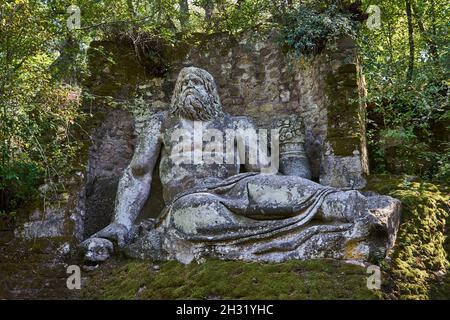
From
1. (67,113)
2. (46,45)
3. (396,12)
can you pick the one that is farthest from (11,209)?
(396,12)

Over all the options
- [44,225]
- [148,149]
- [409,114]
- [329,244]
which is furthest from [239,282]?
[409,114]

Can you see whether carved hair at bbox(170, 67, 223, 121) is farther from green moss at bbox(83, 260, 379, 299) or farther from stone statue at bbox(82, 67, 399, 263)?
green moss at bbox(83, 260, 379, 299)

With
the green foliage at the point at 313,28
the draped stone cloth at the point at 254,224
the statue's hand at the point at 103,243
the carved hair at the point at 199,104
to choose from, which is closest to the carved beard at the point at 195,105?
the carved hair at the point at 199,104

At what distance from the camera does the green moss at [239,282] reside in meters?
3.68

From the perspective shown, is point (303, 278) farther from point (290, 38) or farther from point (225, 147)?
point (290, 38)

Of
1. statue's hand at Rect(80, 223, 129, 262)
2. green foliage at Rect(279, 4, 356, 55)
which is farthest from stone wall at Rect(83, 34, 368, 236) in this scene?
statue's hand at Rect(80, 223, 129, 262)

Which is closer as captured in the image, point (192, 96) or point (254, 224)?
point (254, 224)

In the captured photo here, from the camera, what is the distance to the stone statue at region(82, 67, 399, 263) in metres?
4.18

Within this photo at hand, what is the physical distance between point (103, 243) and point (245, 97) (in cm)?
315

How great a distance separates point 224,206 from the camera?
15.0 feet

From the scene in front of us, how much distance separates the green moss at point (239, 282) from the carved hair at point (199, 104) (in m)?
1.86

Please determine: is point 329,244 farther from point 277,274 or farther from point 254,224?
point 254,224

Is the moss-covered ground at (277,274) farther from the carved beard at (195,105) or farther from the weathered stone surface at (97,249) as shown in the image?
the carved beard at (195,105)

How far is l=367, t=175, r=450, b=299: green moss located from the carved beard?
192cm
